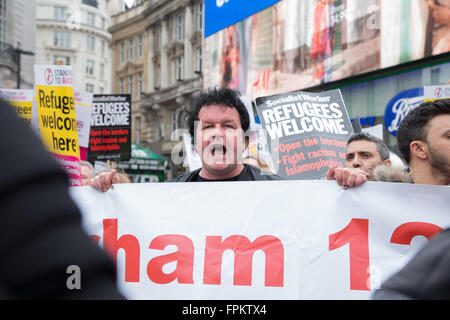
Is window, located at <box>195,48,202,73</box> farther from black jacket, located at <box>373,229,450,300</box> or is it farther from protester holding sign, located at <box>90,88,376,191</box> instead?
black jacket, located at <box>373,229,450,300</box>

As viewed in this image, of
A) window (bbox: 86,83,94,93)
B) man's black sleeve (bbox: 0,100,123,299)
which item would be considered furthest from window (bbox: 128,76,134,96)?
man's black sleeve (bbox: 0,100,123,299)

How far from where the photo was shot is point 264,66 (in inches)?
614

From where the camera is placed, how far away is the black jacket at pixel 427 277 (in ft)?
2.74

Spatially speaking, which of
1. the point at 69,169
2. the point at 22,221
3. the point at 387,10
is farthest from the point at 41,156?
the point at 387,10

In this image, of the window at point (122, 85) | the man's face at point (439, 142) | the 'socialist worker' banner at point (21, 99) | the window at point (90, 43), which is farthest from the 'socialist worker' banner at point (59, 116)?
the window at point (90, 43)

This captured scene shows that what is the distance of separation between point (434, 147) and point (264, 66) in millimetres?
13297

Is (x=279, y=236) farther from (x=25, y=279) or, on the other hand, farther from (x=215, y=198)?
(x=25, y=279)

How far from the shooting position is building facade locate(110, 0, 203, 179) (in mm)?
27969

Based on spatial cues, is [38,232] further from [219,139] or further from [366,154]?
[366,154]

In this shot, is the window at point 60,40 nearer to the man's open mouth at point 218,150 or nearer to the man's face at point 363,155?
the man's face at point 363,155

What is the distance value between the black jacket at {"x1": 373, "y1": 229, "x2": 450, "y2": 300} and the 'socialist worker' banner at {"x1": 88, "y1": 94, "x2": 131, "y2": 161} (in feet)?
29.3

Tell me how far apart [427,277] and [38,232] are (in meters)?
0.68

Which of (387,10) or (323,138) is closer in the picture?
(323,138)

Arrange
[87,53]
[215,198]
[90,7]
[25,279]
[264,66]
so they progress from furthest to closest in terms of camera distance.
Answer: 1. [90,7]
2. [87,53]
3. [264,66]
4. [215,198]
5. [25,279]
